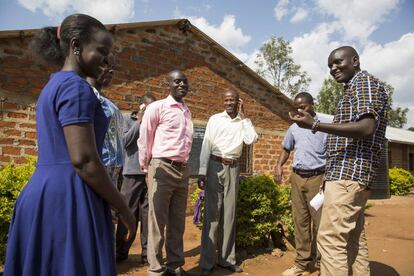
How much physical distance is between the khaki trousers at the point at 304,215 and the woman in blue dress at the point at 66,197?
320cm

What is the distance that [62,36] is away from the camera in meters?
1.61

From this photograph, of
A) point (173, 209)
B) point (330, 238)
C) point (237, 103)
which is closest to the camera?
point (330, 238)

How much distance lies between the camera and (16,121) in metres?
5.28

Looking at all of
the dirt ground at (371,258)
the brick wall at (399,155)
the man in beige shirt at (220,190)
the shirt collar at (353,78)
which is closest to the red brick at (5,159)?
the dirt ground at (371,258)

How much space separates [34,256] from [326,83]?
35751 mm

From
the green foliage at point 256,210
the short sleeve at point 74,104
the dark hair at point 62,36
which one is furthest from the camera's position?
the green foliage at point 256,210

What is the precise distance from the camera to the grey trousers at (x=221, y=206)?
4312mm

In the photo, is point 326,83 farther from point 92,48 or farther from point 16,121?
point 92,48

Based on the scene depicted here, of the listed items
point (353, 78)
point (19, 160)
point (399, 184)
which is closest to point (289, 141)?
point (353, 78)

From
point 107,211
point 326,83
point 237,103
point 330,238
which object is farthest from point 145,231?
point 326,83

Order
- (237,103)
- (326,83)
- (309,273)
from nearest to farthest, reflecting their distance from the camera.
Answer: (309,273) < (237,103) < (326,83)

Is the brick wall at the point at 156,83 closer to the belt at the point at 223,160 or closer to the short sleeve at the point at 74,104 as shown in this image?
the belt at the point at 223,160

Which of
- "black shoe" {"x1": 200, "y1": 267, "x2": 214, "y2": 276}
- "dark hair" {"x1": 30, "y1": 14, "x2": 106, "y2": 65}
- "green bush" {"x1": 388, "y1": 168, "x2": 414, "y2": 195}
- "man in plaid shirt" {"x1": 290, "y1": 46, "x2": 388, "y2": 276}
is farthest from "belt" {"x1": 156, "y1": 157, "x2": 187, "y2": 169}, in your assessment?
"green bush" {"x1": 388, "y1": 168, "x2": 414, "y2": 195}

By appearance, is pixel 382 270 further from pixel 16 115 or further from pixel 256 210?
pixel 16 115
